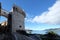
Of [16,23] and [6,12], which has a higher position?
[6,12]

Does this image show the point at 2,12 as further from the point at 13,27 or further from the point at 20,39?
the point at 20,39

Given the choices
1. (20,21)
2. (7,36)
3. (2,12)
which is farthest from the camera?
(20,21)

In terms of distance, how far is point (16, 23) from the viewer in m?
17.6

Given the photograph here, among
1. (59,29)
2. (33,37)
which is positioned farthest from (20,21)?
(59,29)

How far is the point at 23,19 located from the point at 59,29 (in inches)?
196

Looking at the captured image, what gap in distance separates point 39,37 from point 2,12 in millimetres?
4726

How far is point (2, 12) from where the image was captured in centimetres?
1697

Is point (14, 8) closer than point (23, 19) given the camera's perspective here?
Yes

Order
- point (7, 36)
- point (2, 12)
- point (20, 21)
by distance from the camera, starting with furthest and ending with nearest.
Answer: point (20, 21) < point (2, 12) < point (7, 36)

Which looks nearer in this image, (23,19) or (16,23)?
(16,23)

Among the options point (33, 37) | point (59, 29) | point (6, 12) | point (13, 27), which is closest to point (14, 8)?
point (6, 12)

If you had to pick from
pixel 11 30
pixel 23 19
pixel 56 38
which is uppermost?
pixel 23 19

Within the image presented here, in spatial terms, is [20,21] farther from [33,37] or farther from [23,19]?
[33,37]

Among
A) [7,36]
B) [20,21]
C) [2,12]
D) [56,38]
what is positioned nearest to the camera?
[7,36]
